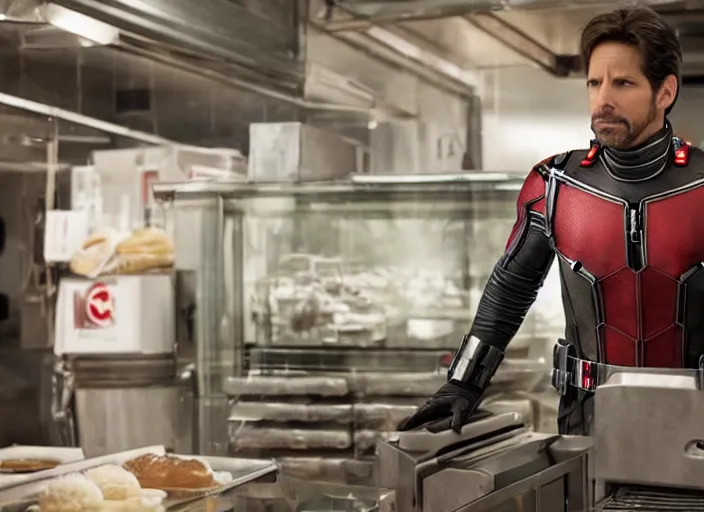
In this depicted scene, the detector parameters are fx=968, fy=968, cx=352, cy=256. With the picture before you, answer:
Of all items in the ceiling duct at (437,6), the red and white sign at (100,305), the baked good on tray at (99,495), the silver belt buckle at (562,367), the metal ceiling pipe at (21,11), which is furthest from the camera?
the red and white sign at (100,305)

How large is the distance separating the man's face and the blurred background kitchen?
2.38 ft

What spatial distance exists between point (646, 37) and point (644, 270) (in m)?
0.37

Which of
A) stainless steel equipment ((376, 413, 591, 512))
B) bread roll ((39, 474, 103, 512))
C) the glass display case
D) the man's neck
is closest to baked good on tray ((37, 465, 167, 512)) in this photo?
bread roll ((39, 474, 103, 512))

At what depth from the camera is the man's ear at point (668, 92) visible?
1.56 metres

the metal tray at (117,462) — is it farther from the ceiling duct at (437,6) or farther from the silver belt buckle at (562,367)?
the ceiling duct at (437,6)

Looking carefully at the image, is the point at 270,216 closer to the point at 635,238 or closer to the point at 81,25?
the point at 81,25

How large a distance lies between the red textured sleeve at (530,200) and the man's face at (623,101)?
0.15m

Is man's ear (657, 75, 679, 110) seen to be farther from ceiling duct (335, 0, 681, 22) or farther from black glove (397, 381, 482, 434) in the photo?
ceiling duct (335, 0, 681, 22)

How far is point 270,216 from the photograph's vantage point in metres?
2.49

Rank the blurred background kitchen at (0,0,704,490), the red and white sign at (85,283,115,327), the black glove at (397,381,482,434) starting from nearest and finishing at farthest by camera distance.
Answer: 1. the black glove at (397,381,482,434)
2. the blurred background kitchen at (0,0,704,490)
3. the red and white sign at (85,283,115,327)

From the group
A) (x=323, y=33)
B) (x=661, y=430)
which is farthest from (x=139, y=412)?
(x=661, y=430)

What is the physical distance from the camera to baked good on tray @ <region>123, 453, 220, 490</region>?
1677 millimetres

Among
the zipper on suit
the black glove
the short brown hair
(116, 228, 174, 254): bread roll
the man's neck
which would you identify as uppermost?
the short brown hair

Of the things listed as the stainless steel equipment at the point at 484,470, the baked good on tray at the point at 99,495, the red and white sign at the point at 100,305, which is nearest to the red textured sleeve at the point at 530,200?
the stainless steel equipment at the point at 484,470
